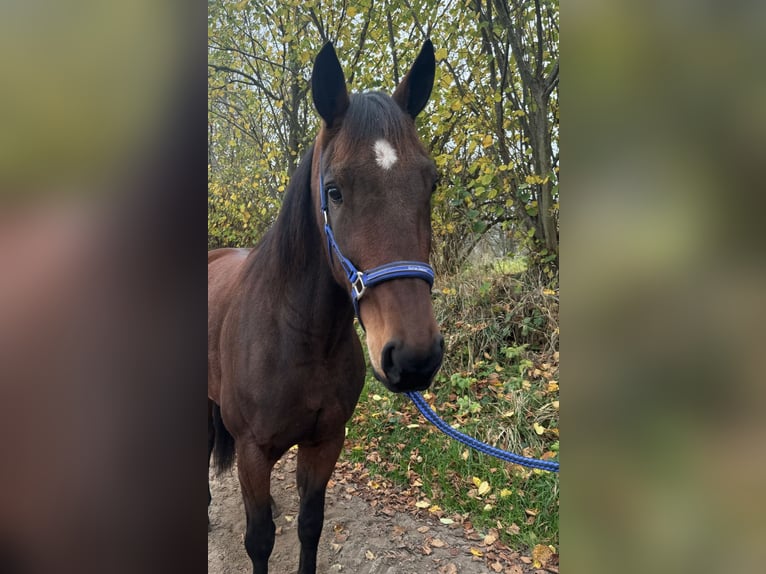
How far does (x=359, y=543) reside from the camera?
2.52m

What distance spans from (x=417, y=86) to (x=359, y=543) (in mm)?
2457

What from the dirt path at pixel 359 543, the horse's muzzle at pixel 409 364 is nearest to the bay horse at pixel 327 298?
the horse's muzzle at pixel 409 364

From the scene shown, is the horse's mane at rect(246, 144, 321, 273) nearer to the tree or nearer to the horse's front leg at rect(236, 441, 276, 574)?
the horse's front leg at rect(236, 441, 276, 574)

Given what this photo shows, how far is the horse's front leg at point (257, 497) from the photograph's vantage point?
169cm

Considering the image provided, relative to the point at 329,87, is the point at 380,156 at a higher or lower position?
lower

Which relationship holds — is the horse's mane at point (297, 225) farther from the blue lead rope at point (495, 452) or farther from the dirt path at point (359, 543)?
the dirt path at point (359, 543)

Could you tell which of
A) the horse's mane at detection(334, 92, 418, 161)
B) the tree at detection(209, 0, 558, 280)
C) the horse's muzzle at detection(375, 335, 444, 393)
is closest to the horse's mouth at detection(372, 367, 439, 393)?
the horse's muzzle at detection(375, 335, 444, 393)

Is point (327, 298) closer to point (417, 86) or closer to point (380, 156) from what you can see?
point (380, 156)

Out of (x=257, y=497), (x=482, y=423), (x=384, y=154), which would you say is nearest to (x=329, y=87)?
(x=384, y=154)

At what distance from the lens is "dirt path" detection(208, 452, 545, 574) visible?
2.32 metres
